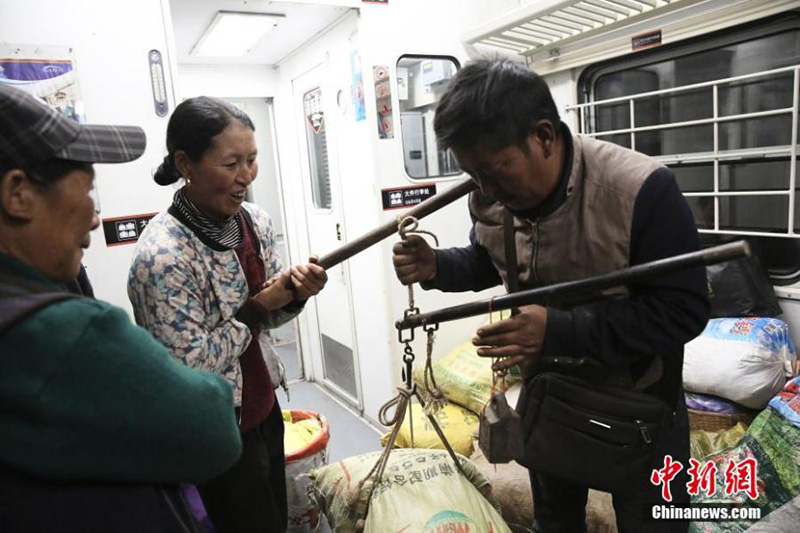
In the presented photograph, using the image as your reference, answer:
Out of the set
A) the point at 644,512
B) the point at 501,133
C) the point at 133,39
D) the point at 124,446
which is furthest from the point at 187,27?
the point at 644,512

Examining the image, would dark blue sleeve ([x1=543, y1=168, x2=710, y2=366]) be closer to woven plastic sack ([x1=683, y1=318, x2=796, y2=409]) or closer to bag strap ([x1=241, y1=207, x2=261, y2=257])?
bag strap ([x1=241, y1=207, x2=261, y2=257])

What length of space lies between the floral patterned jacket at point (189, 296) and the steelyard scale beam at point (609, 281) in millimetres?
606

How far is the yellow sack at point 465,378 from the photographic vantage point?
308 cm

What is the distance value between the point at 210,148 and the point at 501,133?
890mm

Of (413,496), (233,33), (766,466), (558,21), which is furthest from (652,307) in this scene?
(233,33)

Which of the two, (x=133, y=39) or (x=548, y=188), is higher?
(x=133, y=39)

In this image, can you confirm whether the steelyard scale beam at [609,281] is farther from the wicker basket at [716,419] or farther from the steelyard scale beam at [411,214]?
the wicker basket at [716,419]

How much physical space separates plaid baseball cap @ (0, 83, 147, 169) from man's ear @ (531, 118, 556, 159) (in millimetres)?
943

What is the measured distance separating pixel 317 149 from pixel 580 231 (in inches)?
129

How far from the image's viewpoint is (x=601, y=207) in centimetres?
132

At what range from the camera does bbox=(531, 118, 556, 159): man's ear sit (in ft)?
4.25

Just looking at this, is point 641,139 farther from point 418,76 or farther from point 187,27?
point 187,27

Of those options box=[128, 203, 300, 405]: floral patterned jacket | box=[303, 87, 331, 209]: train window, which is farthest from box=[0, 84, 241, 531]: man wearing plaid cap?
box=[303, 87, 331, 209]: train window

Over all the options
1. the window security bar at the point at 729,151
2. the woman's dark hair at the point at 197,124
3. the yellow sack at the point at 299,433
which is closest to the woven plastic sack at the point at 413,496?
the yellow sack at the point at 299,433
